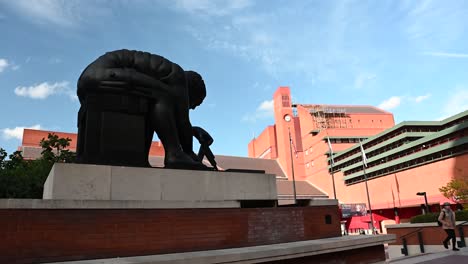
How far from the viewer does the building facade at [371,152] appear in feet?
114

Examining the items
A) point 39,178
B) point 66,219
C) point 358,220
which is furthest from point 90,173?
point 358,220

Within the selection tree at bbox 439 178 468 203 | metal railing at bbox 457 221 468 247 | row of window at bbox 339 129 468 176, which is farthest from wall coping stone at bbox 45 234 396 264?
row of window at bbox 339 129 468 176

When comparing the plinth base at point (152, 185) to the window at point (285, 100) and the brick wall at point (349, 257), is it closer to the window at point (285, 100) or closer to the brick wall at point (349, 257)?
the brick wall at point (349, 257)

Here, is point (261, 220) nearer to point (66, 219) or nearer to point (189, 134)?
point (189, 134)

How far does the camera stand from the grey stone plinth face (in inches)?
224

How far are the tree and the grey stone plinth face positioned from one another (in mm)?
26703

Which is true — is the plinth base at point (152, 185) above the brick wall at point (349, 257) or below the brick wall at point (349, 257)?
above

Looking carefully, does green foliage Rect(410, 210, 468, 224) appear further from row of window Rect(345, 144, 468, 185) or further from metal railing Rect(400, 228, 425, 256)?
row of window Rect(345, 144, 468, 185)

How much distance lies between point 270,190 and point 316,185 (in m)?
54.8

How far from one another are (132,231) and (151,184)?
1.07 metres

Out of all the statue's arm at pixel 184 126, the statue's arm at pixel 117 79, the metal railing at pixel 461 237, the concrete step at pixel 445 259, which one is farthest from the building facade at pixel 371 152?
the statue's arm at pixel 117 79

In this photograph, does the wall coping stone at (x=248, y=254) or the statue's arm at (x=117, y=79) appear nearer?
the wall coping stone at (x=248, y=254)

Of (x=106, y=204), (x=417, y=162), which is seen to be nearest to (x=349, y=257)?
(x=106, y=204)

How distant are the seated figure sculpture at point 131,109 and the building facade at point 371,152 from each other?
32416 mm
